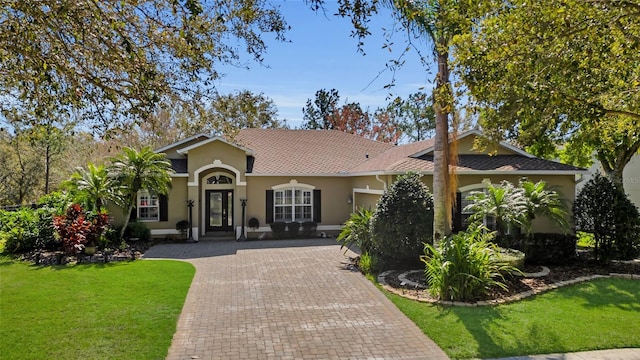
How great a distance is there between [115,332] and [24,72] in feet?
15.7

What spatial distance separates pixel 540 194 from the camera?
12.9m

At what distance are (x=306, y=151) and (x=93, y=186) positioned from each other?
1101 cm

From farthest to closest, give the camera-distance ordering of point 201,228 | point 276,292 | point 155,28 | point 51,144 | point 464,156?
1. point 51,144
2. point 201,228
3. point 464,156
4. point 276,292
5. point 155,28

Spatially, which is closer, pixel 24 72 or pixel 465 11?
pixel 24 72

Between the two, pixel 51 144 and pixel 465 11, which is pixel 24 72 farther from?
pixel 51 144

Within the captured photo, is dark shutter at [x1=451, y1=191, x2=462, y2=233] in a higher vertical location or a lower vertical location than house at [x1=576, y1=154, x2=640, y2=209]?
lower

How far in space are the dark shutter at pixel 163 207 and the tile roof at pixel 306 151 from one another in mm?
4476

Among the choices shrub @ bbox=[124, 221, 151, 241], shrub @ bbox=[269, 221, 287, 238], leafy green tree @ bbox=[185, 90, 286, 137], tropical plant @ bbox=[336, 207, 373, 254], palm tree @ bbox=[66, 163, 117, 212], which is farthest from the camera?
shrub @ bbox=[269, 221, 287, 238]

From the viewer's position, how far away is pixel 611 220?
12.9 meters

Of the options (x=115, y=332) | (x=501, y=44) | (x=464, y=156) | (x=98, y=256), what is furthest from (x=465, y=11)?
(x=98, y=256)

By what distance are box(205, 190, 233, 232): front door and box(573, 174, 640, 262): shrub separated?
15.4 metres

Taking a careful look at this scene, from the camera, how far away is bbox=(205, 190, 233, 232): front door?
2164 cm

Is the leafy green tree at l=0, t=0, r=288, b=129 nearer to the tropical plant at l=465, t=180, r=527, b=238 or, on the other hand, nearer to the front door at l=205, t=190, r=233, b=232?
the tropical plant at l=465, t=180, r=527, b=238

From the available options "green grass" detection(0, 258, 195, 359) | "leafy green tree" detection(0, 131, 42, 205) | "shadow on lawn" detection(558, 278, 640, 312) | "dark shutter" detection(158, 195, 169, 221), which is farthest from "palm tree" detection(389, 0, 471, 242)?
"leafy green tree" detection(0, 131, 42, 205)
